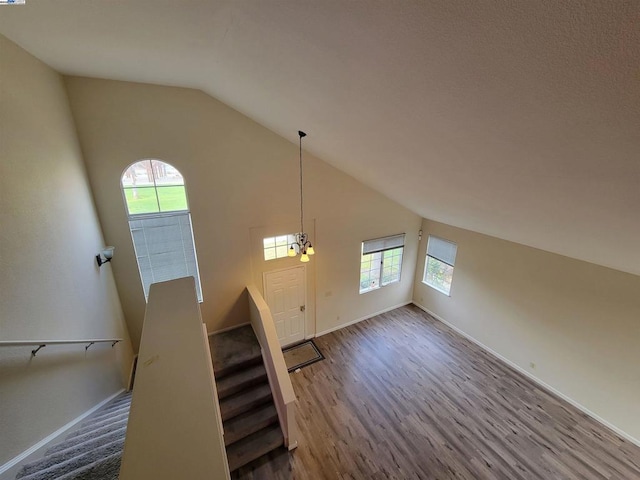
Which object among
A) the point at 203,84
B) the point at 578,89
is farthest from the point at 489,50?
the point at 203,84

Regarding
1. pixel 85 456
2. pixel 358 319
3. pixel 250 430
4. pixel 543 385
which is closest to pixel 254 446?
pixel 250 430

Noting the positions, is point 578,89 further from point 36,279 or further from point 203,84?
point 203,84

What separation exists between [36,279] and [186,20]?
2246 millimetres

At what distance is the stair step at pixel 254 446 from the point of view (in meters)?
3.59

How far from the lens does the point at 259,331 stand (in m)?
4.51

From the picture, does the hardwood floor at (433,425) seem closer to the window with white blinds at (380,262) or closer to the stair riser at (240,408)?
the stair riser at (240,408)

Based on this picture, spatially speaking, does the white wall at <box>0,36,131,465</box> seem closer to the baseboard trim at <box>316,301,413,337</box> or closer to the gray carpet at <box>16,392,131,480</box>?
the gray carpet at <box>16,392,131,480</box>

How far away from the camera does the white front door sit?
17.3 feet

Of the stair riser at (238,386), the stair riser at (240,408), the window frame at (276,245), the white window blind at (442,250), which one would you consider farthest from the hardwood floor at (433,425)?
the window frame at (276,245)

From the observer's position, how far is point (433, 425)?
4.17m

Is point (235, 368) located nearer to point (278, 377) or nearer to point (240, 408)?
point (240, 408)

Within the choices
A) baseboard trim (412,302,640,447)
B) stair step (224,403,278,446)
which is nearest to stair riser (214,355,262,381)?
→ stair step (224,403,278,446)

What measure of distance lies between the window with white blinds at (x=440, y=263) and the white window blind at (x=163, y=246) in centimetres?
546

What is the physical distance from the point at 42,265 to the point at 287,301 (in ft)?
12.7
